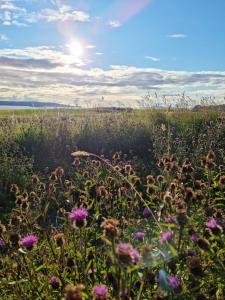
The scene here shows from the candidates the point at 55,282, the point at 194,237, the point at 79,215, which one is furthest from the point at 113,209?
the point at 194,237

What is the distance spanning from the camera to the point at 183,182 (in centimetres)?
389

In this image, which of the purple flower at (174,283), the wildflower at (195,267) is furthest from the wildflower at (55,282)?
the wildflower at (195,267)

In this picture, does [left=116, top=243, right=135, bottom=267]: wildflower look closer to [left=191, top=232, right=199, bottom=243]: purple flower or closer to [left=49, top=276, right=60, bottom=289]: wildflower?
[left=191, top=232, right=199, bottom=243]: purple flower

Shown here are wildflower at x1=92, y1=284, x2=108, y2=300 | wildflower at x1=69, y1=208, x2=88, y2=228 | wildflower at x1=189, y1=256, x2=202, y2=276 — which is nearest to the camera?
wildflower at x1=92, y1=284, x2=108, y2=300

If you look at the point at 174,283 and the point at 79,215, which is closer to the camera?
the point at 174,283

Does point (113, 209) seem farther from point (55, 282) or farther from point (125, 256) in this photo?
point (125, 256)

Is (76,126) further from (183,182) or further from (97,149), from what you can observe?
(183,182)

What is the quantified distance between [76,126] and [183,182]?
7.54m

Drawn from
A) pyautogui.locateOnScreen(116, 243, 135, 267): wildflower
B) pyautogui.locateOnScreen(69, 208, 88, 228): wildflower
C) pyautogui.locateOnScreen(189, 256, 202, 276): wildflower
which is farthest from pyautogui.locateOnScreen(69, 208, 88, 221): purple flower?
pyautogui.locateOnScreen(116, 243, 135, 267): wildflower

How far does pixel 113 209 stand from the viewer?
463cm

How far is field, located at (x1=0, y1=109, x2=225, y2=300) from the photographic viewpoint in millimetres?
2176

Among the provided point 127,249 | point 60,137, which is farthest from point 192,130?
point 127,249

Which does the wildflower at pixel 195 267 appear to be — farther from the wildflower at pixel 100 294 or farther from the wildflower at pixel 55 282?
the wildflower at pixel 55 282

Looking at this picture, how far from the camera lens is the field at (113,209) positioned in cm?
218
